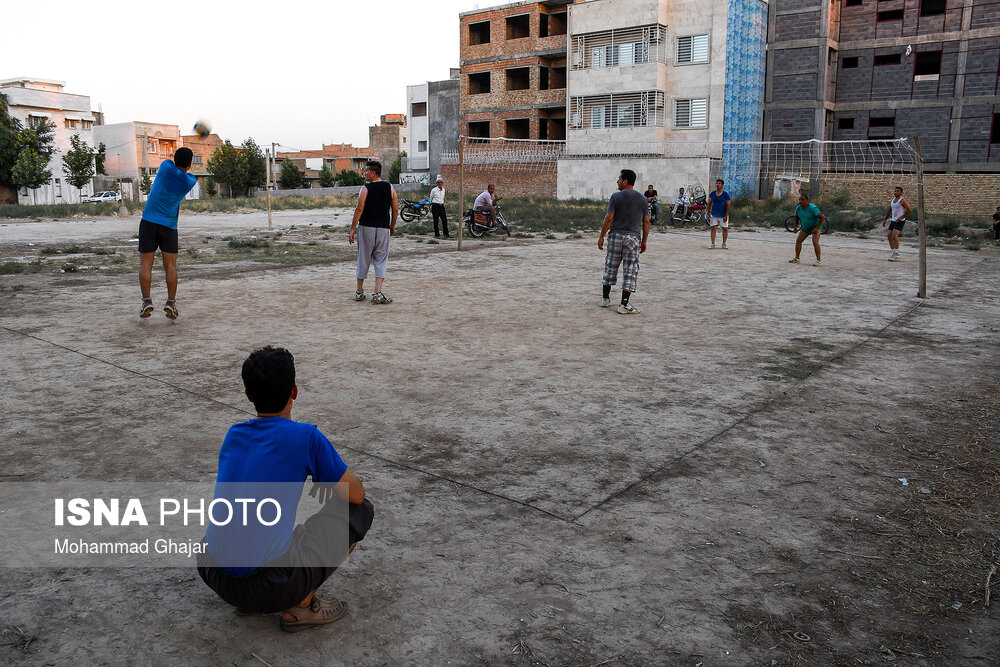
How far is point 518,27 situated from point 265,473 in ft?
161

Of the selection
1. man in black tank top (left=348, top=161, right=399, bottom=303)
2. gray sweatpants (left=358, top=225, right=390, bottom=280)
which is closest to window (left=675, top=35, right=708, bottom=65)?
man in black tank top (left=348, top=161, right=399, bottom=303)

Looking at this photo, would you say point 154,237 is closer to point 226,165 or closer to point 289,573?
point 289,573

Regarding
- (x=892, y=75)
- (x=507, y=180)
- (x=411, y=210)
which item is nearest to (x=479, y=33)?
(x=507, y=180)

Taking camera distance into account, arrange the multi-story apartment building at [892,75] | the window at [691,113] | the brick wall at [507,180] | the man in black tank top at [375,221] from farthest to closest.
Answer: the brick wall at [507,180] → the window at [691,113] → the multi-story apartment building at [892,75] → the man in black tank top at [375,221]

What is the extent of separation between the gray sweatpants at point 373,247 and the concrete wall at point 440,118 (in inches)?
1887

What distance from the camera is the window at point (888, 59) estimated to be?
36594 mm

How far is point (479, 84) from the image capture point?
48.8 meters

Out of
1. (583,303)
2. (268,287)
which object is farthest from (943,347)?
(268,287)

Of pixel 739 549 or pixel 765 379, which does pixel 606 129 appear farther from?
pixel 739 549

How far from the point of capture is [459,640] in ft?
8.37

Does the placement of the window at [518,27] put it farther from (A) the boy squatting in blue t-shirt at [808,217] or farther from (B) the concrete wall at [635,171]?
(A) the boy squatting in blue t-shirt at [808,217]

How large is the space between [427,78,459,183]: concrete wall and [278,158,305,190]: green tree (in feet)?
61.1

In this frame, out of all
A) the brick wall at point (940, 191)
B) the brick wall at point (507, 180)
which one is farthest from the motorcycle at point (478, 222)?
the brick wall at point (507, 180)

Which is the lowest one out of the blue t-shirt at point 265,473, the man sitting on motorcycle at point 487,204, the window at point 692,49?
the blue t-shirt at point 265,473
